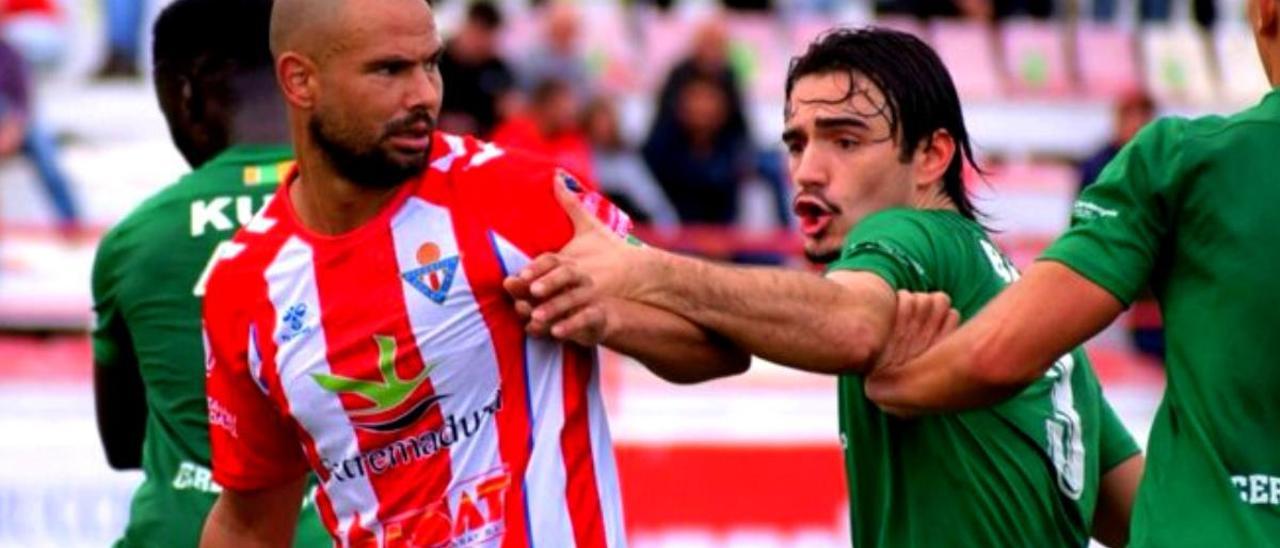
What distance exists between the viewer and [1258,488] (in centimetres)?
475

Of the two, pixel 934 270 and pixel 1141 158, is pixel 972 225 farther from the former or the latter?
pixel 1141 158

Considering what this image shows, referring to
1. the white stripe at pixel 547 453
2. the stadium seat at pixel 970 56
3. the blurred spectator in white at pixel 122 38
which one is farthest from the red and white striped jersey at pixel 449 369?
the stadium seat at pixel 970 56

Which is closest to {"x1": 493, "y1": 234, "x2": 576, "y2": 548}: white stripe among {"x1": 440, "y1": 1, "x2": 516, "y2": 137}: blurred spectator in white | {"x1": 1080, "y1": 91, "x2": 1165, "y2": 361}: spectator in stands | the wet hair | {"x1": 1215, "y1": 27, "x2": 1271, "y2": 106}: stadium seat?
the wet hair

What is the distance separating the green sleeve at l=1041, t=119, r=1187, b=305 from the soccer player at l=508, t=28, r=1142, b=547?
0.53m

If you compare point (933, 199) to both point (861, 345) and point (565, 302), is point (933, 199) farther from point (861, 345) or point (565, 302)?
point (565, 302)

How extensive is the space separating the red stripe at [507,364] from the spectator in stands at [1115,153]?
8282 mm

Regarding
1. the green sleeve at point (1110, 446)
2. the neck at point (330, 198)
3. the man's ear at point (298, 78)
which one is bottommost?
the green sleeve at point (1110, 446)

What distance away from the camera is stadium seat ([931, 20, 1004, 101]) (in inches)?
779

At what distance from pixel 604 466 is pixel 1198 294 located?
4.59ft

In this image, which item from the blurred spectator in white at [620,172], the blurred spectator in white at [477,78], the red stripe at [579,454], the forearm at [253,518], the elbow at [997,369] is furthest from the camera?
the blurred spectator in white at [620,172]

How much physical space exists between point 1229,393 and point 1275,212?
0.33 m

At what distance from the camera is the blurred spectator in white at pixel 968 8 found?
771 inches

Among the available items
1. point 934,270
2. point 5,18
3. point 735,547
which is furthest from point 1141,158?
point 5,18

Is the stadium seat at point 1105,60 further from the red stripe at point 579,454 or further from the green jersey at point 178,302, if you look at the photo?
the red stripe at point 579,454
